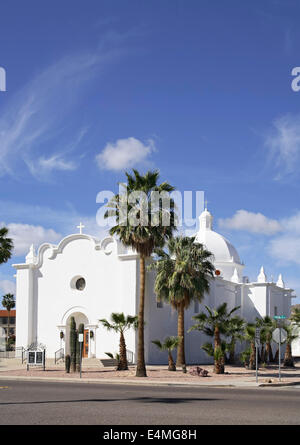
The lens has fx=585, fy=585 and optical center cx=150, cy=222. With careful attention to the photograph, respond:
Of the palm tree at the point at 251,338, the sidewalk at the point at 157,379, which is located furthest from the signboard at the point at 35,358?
the palm tree at the point at 251,338

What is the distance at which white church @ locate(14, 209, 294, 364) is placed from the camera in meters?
40.8

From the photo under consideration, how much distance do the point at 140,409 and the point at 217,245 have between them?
42.8 metres

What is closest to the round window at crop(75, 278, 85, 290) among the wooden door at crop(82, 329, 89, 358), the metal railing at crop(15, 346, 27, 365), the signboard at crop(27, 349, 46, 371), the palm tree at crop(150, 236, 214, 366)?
the wooden door at crop(82, 329, 89, 358)

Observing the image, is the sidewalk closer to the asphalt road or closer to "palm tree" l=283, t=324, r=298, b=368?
the asphalt road

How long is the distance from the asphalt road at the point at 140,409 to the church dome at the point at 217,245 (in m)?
37.9

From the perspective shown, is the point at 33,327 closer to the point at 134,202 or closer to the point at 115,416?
the point at 134,202

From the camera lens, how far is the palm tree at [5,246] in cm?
4259

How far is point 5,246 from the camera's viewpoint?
42.9 m

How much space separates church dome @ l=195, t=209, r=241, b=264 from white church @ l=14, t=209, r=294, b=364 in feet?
22.8

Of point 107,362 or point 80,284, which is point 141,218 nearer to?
point 107,362

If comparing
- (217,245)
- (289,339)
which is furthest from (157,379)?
(217,245)

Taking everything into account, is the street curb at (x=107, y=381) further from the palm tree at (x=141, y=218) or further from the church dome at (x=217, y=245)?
the church dome at (x=217, y=245)
